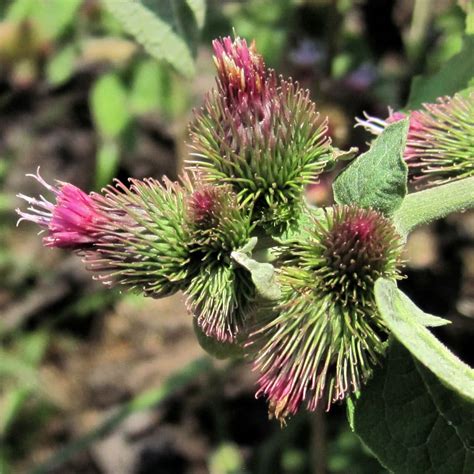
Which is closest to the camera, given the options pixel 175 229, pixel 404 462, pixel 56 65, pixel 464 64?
pixel 404 462

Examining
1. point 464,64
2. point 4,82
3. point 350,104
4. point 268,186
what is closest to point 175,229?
point 268,186

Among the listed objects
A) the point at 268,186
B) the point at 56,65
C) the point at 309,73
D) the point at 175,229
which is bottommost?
the point at 175,229

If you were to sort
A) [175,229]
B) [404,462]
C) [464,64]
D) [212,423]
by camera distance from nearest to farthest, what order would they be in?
1. [404,462]
2. [175,229]
3. [464,64]
4. [212,423]

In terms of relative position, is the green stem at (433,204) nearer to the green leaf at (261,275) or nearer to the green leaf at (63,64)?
the green leaf at (261,275)

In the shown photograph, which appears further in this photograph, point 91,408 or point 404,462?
Result: point 91,408

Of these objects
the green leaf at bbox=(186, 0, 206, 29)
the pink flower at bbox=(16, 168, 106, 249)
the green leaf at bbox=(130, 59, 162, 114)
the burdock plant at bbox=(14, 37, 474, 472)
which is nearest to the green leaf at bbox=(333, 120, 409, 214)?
the burdock plant at bbox=(14, 37, 474, 472)

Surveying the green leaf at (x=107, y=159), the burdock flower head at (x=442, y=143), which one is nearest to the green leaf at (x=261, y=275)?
the burdock flower head at (x=442, y=143)

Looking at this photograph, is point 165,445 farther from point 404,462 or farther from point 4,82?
point 404,462

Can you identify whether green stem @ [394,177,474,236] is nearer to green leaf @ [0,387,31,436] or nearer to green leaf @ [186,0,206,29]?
green leaf @ [186,0,206,29]
